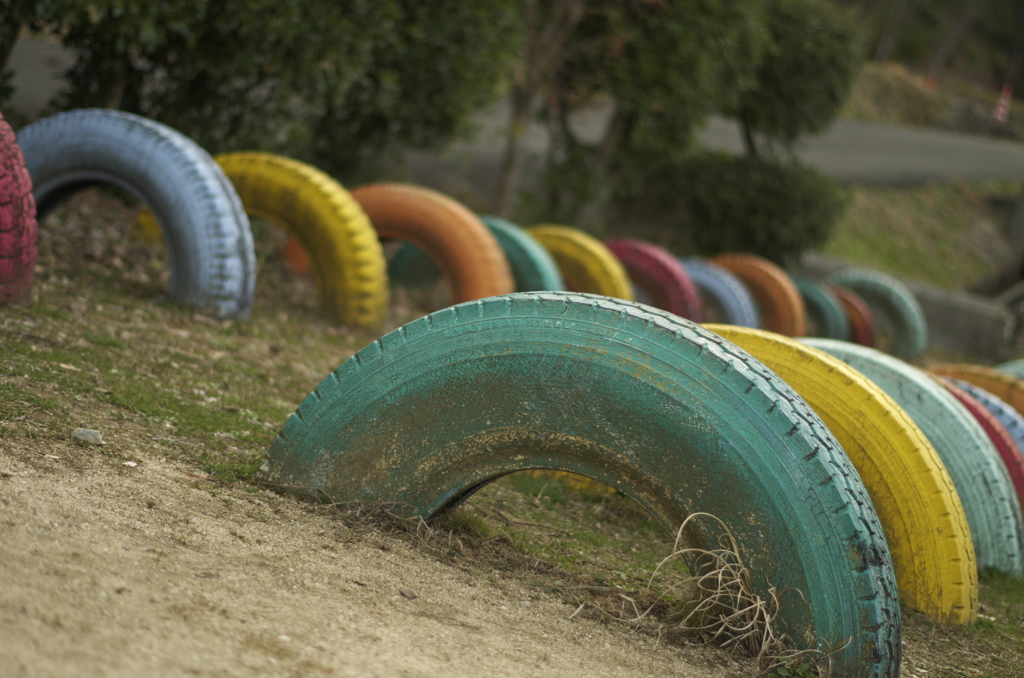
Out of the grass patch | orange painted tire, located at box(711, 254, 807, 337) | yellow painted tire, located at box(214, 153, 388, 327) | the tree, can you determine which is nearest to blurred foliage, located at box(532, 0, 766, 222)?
the tree

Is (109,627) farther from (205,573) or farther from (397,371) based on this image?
(397,371)

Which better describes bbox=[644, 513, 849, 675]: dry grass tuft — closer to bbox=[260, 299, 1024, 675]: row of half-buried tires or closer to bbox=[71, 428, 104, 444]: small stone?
bbox=[260, 299, 1024, 675]: row of half-buried tires

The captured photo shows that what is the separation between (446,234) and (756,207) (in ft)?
22.0

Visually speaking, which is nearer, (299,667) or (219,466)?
(299,667)

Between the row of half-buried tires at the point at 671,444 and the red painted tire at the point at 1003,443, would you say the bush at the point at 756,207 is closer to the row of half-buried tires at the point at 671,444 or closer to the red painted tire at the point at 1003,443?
the red painted tire at the point at 1003,443

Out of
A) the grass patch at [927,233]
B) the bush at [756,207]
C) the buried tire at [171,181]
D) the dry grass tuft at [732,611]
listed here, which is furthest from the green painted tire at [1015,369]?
the grass patch at [927,233]

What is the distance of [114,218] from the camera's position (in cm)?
603

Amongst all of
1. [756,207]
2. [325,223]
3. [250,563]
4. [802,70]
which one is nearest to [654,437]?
[250,563]

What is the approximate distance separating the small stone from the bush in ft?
33.1

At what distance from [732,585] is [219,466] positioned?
4.95 ft

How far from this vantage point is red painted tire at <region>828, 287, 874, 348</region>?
1056 centimetres

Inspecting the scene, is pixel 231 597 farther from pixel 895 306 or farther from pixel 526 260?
pixel 895 306

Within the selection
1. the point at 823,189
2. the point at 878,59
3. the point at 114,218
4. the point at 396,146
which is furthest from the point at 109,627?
the point at 878,59

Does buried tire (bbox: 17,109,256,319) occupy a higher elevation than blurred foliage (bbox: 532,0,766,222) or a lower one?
lower
